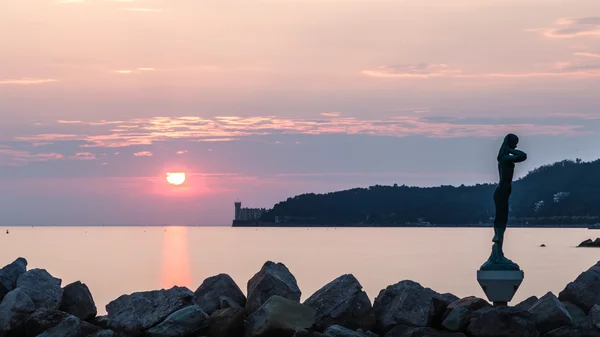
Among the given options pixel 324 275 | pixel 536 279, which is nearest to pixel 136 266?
pixel 324 275

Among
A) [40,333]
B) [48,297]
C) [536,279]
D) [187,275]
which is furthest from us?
[187,275]

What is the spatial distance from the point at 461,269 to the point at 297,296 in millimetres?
45687

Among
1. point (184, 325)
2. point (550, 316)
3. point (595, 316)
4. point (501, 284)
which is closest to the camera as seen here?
point (501, 284)

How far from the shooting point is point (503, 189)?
19.1 metres

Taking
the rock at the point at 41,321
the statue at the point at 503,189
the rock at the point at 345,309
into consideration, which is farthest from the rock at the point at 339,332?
the rock at the point at 41,321

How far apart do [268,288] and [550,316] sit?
5277mm

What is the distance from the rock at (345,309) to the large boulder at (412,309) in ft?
0.99

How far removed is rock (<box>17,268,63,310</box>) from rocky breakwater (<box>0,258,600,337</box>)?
2 cm

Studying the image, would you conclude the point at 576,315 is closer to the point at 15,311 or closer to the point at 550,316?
the point at 550,316

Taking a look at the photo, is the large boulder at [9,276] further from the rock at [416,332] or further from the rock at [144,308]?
the rock at [416,332]

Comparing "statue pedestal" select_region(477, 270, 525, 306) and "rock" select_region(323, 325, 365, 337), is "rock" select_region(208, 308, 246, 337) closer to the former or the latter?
"rock" select_region(323, 325, 365, 337)

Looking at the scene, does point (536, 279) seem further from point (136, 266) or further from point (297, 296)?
point (297, 296)

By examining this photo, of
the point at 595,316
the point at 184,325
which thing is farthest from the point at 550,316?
the point at 184,325

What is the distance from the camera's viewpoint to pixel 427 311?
19391 millimetres
